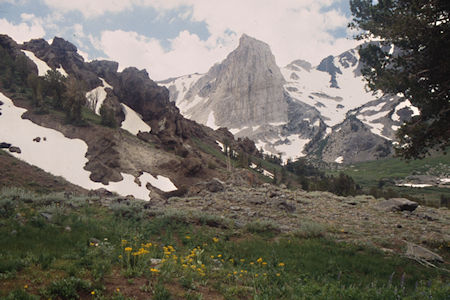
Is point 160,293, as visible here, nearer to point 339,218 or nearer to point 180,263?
point 180,263

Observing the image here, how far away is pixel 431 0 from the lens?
37.0ft

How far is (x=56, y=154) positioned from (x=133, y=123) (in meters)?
33.6

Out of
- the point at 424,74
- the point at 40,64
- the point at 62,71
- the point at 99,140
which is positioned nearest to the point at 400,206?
the point at 424,74

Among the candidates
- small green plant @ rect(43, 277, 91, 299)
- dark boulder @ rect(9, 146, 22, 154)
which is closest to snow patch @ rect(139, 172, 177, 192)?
dark boulder @ rect(9, 146, 22, 154)

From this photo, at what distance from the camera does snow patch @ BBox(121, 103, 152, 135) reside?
63453 millimetres

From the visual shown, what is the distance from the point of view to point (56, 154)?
111ft

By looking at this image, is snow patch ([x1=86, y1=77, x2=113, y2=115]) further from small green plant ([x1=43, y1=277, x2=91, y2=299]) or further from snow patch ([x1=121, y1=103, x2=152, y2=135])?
small green plant ([x1=43, y1=277, x2=91, y2=299])

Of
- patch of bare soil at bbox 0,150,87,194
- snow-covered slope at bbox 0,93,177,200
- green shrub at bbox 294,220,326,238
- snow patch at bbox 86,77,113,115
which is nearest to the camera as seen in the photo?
green shrub at bbox 294,220,326,238

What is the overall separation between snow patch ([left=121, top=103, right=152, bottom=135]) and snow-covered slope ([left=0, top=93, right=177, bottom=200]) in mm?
24456

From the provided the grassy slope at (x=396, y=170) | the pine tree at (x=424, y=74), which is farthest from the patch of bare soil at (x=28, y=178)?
the grassy slope at (x=396, y=170)

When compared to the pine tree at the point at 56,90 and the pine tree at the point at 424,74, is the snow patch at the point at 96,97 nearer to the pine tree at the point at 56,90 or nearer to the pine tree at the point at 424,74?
the pine tree at the point at 56,90

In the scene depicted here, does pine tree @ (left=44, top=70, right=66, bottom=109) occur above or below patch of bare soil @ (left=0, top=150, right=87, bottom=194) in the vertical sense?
above

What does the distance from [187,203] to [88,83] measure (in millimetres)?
69724

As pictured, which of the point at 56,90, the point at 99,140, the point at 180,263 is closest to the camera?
the point at 180,263
